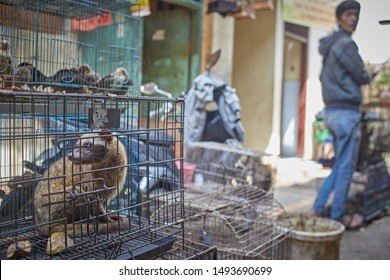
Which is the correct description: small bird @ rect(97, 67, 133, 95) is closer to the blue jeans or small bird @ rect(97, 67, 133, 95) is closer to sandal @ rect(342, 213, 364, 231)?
the blue jeans

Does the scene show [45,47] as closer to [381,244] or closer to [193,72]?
[193,72]

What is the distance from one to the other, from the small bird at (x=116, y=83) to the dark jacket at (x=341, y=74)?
2.26m

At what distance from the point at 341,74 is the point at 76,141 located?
11.2 feet

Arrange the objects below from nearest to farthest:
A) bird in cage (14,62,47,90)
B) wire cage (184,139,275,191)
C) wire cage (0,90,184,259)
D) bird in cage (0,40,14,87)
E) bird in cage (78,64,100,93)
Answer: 1. wire cage (0,90,184,259)
2. bird in cage (0,40,14,87)
3. bird in cage (14,62,47,90)
4. bird in cage (78,64,100,93)
5. wire cage (184,139,275,191)

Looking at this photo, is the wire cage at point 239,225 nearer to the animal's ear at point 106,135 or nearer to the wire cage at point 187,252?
the wire cage at point 187,252

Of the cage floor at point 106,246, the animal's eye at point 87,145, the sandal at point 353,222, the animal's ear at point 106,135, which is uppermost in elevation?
the animal's ear at point 106,135

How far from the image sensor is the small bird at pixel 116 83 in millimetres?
3029

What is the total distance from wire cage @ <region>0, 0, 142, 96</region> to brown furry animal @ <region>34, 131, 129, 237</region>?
0.58 meters

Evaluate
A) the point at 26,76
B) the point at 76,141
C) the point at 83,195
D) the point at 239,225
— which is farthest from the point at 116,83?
the point at 83,195

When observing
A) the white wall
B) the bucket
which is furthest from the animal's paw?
the white wall

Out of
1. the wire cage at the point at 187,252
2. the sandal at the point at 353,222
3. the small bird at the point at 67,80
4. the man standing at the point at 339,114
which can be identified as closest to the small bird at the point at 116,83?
the small bird at the point at 67,80

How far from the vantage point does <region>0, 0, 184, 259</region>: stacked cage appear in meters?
1.79

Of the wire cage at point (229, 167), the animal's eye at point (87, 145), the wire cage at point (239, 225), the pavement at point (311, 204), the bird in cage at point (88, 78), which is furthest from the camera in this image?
the pavement at point (311, 204)
